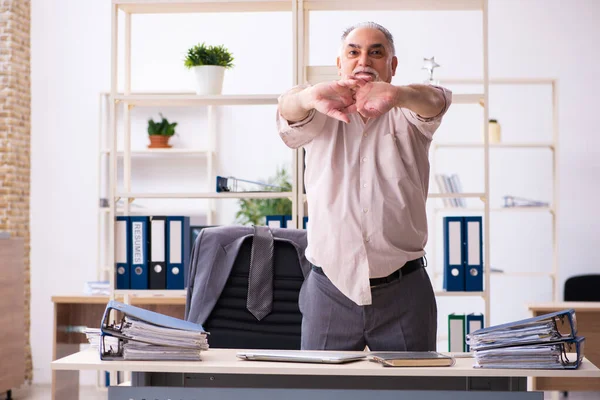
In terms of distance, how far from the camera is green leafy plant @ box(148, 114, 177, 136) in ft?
20.0

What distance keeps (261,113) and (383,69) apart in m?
4.60

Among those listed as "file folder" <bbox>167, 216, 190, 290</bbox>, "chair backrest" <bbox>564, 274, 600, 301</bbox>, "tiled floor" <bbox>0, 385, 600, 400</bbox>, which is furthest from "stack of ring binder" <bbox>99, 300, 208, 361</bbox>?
"chair backrest" <bbox>564, 274, 600, 301</bbox>

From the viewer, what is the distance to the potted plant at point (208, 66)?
3.70m

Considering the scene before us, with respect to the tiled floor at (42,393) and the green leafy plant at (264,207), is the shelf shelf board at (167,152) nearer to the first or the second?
the green leafy plant at (264,207)

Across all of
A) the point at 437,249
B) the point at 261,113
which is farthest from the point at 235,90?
the point at 437,249

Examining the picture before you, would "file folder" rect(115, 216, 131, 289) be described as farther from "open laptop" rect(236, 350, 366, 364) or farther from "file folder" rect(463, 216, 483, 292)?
"open laptop" rect(236, 350, 366, 364)

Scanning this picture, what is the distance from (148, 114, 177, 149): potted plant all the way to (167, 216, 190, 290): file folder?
8.83 ft

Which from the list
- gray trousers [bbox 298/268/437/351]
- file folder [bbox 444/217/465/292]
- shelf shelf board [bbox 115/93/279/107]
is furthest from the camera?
shelf shelf board [bbox 115/93/279/107]

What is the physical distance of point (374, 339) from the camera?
197 centimetres

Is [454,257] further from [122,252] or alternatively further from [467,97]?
[122,252]

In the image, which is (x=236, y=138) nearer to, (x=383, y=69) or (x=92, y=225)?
(x=92, y=225)

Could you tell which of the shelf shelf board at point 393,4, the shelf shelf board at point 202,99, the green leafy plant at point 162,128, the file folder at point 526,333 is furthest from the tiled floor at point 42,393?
the file folder at point 526,333

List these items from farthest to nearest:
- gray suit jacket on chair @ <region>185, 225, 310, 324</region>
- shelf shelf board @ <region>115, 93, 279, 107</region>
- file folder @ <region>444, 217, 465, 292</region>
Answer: shelf shelf board @ <region>115, 93, 279, 107</region> → file folder @ <region>444, 217, 465, 292</region> → gray suit jacket on chair @ <region>185, 225, 310, 324</region>

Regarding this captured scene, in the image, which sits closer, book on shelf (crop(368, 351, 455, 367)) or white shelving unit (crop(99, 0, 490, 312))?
book on shelf (crop(368, 351, 455, 367))
